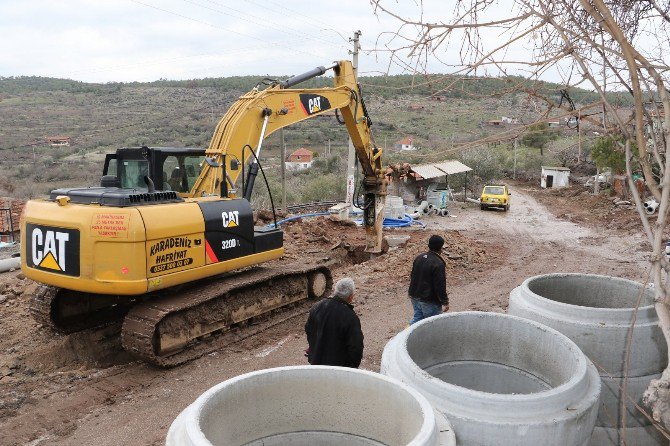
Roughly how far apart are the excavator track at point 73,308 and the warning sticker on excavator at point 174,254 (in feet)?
3.66

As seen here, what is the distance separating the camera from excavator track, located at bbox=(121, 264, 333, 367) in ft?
23.2

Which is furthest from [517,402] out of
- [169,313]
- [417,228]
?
[417,228]

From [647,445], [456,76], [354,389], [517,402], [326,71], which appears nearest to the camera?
[456,76]

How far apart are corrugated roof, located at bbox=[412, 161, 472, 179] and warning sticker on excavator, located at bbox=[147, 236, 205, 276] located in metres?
18.5

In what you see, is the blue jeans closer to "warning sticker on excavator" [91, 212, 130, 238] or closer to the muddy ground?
the muddy ground

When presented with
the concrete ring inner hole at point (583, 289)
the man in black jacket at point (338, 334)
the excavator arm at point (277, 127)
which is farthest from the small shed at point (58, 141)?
the concrete ring inner hole at point (583, 289)

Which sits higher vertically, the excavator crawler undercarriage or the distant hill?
the distant hill

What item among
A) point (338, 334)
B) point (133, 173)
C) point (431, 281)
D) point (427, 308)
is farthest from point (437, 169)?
point (338, 334)

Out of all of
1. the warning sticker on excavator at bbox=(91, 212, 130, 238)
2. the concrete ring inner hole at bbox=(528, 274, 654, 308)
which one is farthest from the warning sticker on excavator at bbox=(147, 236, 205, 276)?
the concrete ring inner hole at bbox=(528, 274, 654, 308)

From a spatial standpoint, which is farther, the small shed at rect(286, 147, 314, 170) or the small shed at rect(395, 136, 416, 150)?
the small shed at rect(286, 147, 314, 170)

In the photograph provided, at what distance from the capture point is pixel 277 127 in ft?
32.6

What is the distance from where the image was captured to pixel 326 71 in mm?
11508

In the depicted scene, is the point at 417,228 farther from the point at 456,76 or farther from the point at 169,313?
the point at 456,76

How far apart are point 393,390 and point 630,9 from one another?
244 centimetres
